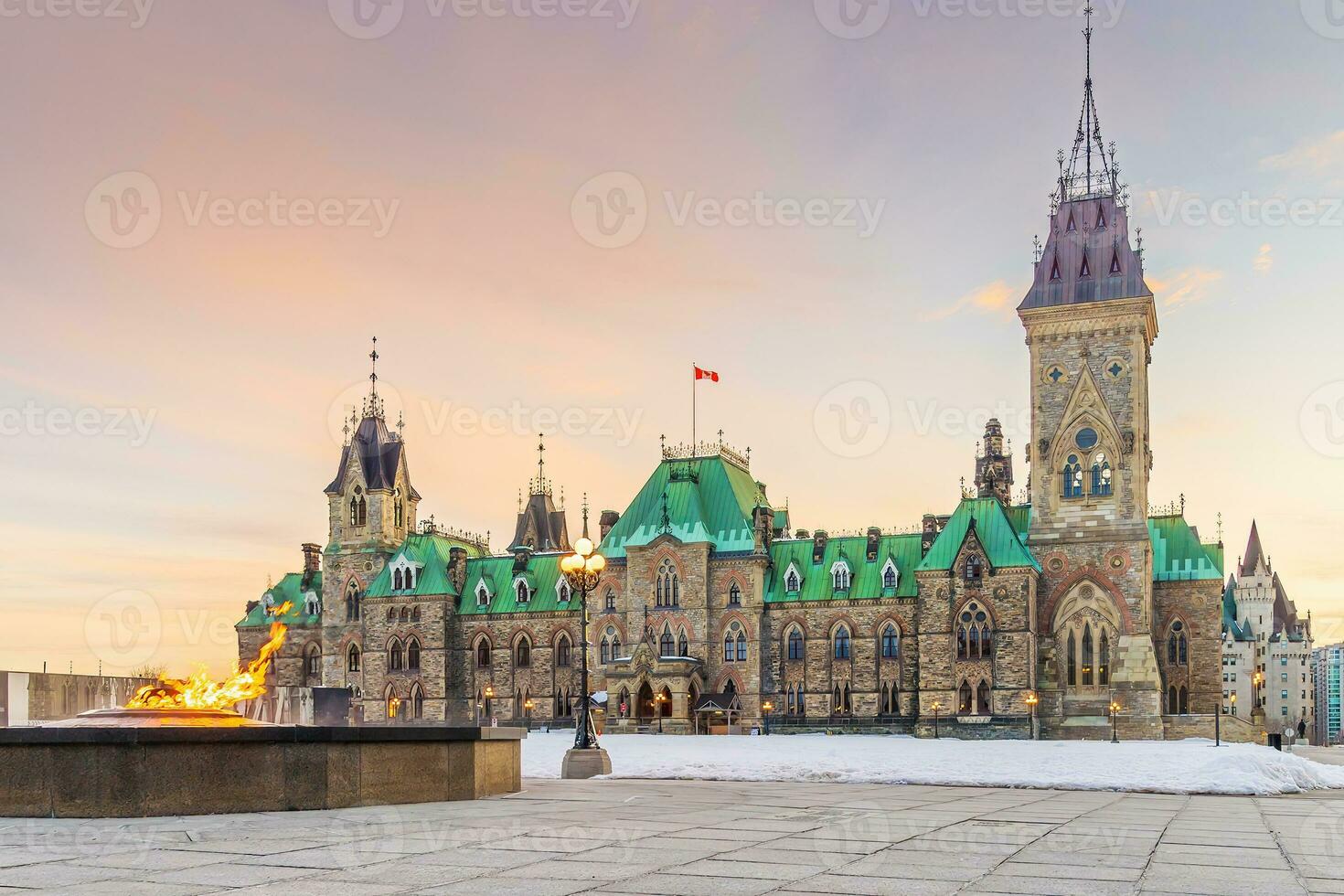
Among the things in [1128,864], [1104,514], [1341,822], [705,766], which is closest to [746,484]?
[1104,514]

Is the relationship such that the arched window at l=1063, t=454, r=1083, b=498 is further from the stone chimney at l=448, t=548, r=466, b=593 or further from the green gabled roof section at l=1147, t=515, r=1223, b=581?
the stone chimney at l=448, t=548, r=466, b=593

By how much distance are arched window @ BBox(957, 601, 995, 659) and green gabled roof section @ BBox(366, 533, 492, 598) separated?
33310mm

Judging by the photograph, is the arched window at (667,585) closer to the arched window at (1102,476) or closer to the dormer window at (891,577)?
the dormer window at (891,577)

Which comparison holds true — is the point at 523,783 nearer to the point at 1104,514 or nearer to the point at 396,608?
the point at 1104,514

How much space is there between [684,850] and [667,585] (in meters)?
62.5

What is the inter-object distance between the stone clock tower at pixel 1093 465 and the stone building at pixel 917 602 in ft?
0.35

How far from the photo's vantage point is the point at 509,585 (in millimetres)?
83938

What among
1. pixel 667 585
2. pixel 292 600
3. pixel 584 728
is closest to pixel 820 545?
pixel 667 585

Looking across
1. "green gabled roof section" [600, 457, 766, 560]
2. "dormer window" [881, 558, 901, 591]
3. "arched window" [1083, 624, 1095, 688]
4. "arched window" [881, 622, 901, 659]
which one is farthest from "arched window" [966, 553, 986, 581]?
"green gabled roof section" [600, 457, 766, 560]

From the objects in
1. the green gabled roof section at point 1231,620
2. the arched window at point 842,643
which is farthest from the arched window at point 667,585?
the green gabled roof section at point 1231,620

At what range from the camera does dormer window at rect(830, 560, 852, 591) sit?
73625mm

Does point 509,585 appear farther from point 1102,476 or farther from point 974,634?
point 1102,476

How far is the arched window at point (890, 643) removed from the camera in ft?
236

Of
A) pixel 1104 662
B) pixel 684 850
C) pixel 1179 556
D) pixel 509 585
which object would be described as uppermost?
pixel 1179 556
